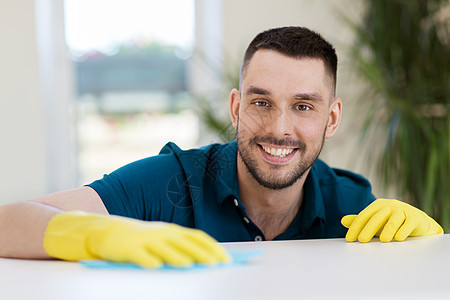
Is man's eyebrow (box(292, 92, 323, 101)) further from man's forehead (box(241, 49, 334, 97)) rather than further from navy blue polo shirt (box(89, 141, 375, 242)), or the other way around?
navy blue polo shirt (box(89, 141, 375, 242))

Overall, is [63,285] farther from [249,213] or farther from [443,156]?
[443,156]

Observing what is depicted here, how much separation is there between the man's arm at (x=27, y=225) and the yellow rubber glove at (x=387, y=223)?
557mm

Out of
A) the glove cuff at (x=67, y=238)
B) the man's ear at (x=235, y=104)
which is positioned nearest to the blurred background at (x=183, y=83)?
the man's ear at (x=235, y=104)

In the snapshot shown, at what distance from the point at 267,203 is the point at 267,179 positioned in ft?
0.30

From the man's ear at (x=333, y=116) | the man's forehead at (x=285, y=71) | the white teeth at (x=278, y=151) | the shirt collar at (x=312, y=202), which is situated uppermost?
the man's forehead at (x=285, y=71)

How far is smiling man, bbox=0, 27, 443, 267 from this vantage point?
1.23 m

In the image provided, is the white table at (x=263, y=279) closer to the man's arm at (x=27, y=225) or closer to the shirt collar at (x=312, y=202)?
the man's arm at (x=27, y=225)

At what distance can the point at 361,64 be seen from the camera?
2.37 meters

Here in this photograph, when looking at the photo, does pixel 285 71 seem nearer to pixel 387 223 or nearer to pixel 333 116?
pixel 333 116

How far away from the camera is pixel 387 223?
3.47 ft

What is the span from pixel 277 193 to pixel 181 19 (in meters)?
1.79

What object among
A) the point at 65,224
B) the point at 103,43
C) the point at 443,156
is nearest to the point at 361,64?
the point at 443,156

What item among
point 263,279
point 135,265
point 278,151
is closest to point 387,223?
point 278,151

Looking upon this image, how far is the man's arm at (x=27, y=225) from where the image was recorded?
866mm
